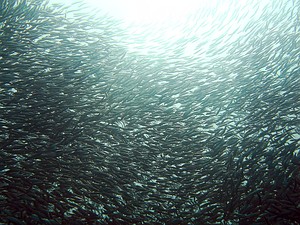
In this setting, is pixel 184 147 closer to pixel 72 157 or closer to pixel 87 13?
pixel 72 157

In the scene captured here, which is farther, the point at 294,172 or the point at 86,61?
the point at 86,61

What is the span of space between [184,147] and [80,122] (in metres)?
2.64

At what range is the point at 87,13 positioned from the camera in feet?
25.9

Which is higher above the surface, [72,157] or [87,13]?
[87,13]

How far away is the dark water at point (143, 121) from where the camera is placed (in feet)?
19.2

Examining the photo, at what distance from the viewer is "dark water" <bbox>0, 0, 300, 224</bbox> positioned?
5.85 meters

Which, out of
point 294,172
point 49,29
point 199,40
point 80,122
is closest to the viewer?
point 294,172

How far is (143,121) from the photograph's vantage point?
713 cm

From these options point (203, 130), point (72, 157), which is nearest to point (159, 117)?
point (203, 130)

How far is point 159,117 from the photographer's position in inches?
287

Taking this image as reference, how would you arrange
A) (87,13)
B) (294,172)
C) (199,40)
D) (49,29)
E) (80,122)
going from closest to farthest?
(294,172), (80,122), (49,29), (87,13), (199,40)

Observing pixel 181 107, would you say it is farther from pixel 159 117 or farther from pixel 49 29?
pixel 49 29

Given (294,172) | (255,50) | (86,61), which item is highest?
(255,50)

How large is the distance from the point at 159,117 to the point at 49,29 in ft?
11.6
